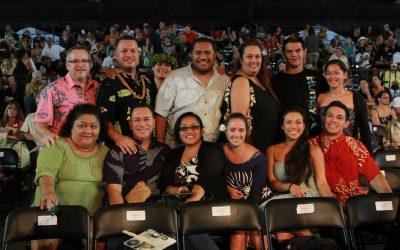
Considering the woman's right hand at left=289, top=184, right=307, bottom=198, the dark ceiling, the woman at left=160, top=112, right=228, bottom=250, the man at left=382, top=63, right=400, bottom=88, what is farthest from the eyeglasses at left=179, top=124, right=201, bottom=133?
the dark ceiling

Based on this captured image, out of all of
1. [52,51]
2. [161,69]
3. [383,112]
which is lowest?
[383,112]

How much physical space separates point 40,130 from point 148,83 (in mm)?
801

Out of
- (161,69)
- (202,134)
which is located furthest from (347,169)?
(161,69)

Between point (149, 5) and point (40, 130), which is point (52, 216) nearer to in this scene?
point (40, 130)

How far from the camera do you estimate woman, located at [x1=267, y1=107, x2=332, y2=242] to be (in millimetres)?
3143

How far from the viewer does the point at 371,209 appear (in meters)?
2.82

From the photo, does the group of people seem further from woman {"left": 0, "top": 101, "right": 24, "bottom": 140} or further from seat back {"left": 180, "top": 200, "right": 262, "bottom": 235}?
woman {"left": 0, "top": 101, "right": 24, "bottom": 140}

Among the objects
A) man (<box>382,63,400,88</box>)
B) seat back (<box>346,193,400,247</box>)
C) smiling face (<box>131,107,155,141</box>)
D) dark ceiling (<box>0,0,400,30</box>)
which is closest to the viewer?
seat back (<box>346,193,400,247</box>)

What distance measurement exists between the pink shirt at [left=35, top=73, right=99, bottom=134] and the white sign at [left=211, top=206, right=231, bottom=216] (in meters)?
1.19

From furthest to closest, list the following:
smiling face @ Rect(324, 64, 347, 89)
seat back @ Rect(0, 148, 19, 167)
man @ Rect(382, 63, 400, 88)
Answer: man @ Rect(382, 63, 400, 88), seat back @ Rect(0, 148, 19, 167), smiling face @ Rect(324, 64, 347, 89)

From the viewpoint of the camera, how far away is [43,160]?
2871 mm

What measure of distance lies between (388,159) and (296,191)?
1.49 meters

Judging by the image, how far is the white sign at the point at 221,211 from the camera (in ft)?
8.79

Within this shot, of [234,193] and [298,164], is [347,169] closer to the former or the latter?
[298,164]
